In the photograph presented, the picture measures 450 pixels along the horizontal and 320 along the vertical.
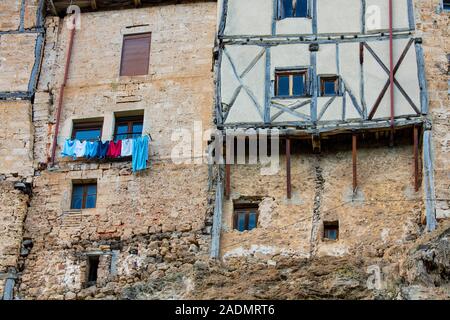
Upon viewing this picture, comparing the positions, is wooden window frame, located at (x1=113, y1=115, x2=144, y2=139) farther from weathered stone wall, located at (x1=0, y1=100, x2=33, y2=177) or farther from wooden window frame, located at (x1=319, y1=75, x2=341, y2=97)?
wooden window frame, located at (x1=319, y1=75, x2=341, y2=97)

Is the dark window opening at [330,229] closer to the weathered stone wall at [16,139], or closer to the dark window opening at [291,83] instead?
the dark window opening at [291,83]

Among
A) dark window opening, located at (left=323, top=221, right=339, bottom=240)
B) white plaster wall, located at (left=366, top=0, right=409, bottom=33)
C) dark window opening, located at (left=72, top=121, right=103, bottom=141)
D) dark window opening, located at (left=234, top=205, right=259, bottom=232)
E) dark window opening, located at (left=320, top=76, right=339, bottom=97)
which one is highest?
white plaster wall, located at (left=366, top=0, right=409, bottom=33)

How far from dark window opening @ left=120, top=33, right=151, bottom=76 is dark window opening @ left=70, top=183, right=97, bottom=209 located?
341cm

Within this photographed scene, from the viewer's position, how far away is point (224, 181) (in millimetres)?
29734

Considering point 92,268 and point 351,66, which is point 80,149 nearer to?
point 92,268

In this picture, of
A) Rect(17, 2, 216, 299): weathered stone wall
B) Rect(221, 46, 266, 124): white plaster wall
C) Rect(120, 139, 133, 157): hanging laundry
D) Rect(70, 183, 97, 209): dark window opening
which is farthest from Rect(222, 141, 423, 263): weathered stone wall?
Rect(70, 183, 97, 209): dark window opening

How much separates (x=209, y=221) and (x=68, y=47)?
6990 mm

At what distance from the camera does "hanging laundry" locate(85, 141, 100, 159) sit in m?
30.6

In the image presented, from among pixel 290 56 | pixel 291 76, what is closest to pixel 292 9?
pixel 290 56

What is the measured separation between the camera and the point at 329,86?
99.0ft

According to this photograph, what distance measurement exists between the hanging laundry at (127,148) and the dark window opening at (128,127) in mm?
477

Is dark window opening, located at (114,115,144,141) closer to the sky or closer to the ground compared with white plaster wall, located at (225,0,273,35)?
closer to the ground

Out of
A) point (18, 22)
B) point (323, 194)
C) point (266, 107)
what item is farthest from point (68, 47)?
point (323, 194)

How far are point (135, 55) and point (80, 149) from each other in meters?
3.29
